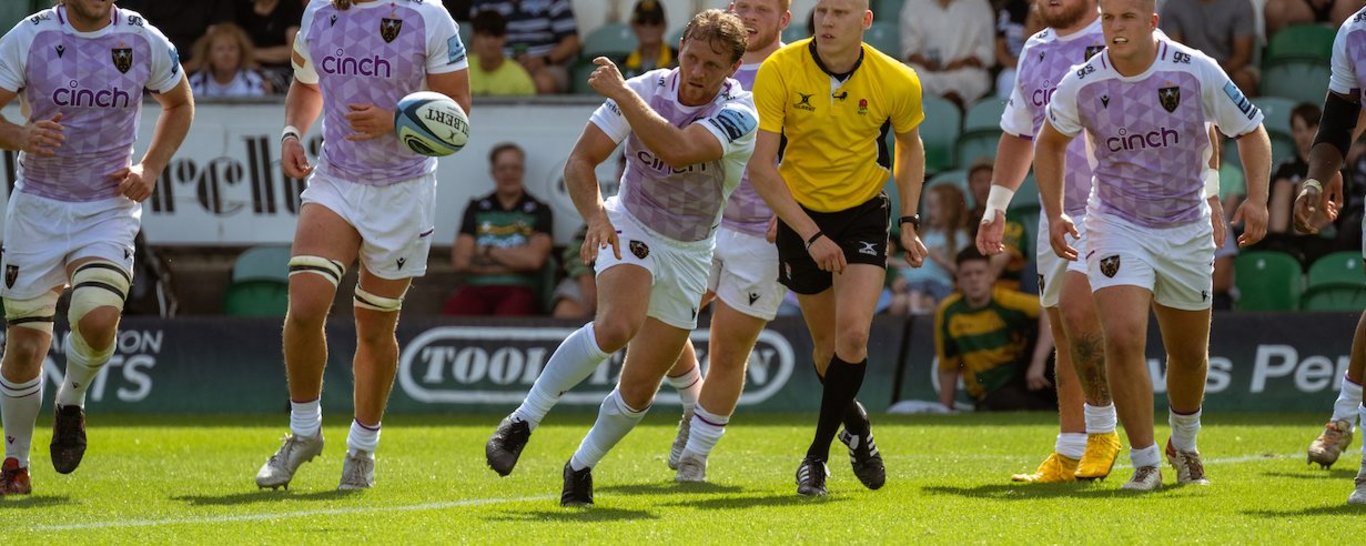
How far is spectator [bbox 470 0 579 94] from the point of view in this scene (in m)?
17.2

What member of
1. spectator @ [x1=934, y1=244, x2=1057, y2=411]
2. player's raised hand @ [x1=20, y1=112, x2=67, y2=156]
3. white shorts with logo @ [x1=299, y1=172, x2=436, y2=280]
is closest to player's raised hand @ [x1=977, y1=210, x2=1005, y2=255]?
white shorts with logo @ [x1=299, y1=172, x2=436, y2=280]

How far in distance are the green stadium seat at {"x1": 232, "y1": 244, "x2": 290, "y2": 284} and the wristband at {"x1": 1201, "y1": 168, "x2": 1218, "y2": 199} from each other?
939 centimetres

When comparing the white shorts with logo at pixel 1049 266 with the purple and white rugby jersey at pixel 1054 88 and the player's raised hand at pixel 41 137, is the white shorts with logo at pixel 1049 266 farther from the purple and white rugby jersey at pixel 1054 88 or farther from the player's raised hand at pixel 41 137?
the player's raised hand at pixel 41 137

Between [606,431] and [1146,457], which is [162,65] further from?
[1146,457]

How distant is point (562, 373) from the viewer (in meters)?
7.49

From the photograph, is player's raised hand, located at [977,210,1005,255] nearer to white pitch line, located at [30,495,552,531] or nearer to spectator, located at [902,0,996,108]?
white pitch line, located at [30,495,552,531]

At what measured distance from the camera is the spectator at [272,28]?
1694 centimetres

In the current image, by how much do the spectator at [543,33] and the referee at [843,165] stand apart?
8.89 meters

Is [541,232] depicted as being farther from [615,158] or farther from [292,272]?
[292,272]

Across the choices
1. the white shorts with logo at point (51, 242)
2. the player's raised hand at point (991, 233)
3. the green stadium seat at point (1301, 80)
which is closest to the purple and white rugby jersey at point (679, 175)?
the player's raised hand at point (991, 233)

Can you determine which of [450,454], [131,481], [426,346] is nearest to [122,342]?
[426,346]

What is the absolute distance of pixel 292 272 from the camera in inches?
321

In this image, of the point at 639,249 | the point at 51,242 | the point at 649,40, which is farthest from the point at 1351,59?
the point at 649,40

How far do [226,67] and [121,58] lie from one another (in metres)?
8.11
